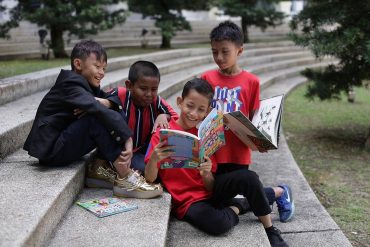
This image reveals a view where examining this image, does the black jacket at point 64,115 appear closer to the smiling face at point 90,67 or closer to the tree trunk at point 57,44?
the smiling face at point 90,67

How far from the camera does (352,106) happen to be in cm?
946

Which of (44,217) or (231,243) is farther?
(231,243)

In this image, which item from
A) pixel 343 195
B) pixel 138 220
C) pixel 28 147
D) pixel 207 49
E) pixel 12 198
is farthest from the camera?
pixel 207 49

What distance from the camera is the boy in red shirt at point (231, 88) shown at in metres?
3.57

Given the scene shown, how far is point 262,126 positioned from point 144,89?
822 mm

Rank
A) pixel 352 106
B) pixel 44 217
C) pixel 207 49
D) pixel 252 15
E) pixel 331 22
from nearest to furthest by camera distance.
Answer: pixel 44 217 < pixel 331 22 < pixel 352 106 < pixel 207 49 < pixel 252 15

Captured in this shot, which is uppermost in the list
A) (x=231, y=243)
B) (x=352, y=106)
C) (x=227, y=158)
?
Answer: (x=227, y=158)

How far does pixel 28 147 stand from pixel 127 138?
65 cm

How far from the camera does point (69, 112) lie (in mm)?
3432

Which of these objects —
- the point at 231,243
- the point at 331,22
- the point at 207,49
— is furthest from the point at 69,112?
the point at 207,49

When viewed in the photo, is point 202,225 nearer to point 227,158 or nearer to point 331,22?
point 227,158

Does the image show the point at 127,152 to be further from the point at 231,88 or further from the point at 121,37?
the point at 121,37

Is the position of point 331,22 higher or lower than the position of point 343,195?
higher

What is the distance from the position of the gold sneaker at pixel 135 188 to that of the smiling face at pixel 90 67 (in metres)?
0.70
